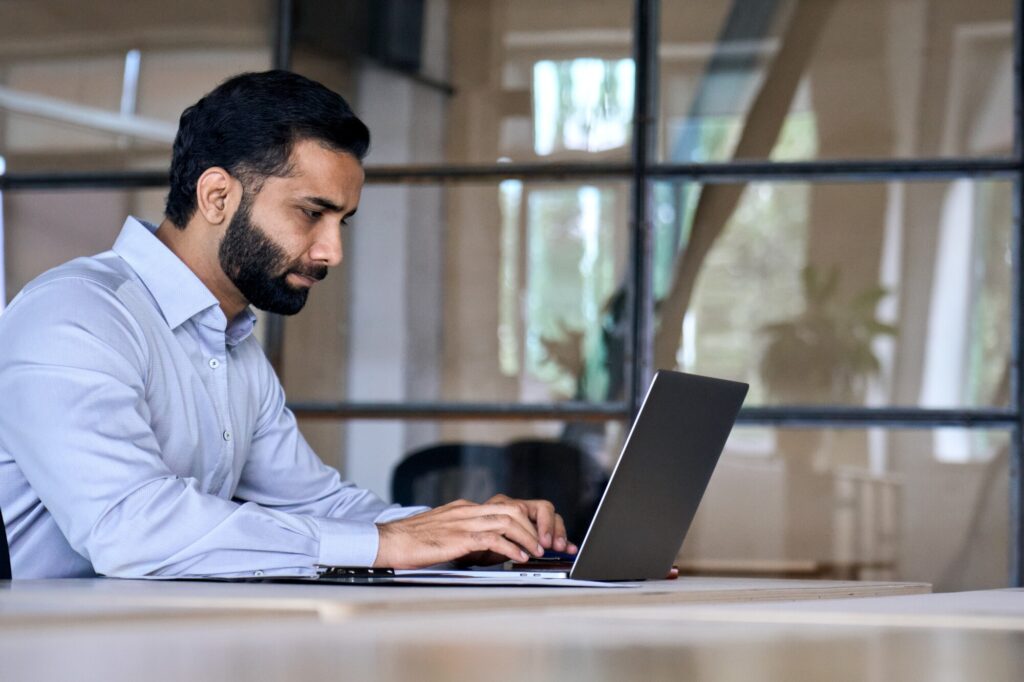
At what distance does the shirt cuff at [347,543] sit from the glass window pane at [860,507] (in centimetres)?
271

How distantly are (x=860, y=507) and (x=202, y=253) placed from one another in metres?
2.76

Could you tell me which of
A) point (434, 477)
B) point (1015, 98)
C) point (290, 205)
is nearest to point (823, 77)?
point (1015, 98)

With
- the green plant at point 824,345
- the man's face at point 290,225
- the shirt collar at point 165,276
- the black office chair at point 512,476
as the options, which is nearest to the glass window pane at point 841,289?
the green plant at point 824,345

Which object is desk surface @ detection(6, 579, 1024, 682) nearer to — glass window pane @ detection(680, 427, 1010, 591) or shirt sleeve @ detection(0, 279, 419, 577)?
shirt sleeve @ detection(0, 279, 419, 577)

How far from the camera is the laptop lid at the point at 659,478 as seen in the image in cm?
168

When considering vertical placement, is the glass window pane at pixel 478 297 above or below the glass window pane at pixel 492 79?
below

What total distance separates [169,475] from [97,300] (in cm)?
30

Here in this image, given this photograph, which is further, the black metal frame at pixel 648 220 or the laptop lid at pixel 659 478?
the black metal frame at pixel 648 220

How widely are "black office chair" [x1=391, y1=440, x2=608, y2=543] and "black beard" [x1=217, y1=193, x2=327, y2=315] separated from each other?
7.12 ft

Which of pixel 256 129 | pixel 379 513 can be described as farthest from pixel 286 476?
pixel 256 129

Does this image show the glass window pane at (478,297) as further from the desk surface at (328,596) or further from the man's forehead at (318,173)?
the desk surface at (328,596)

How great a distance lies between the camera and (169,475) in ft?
6.13

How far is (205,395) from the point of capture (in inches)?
85.7

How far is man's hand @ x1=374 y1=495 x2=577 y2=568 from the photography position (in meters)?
1.86
